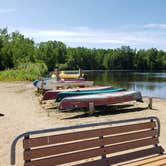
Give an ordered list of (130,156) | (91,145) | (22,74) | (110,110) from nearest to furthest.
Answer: (91,145), (130,156), (110,110), (22,74)

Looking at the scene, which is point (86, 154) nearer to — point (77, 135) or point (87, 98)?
point (77, 135)

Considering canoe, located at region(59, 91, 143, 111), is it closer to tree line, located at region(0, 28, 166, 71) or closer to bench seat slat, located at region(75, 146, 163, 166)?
bench seat slat, located at region(75, 146, 163, 166)

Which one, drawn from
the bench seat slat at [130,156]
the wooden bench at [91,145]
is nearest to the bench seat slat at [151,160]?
the wooden bench at [91,145]

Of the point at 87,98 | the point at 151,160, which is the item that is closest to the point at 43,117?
the point at 87,98

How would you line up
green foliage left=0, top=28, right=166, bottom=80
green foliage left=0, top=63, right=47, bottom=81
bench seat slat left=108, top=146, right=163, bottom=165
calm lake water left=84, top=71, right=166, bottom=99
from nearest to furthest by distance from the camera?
bench seat slat left=108, top=146, right=163, bottom=165
calm lake water left=84, top=71, right=166, bottom=99
green foliage left=0, top=63, right=47, bottom=81
green foliage left=0, top=28, right=166, bottom=80

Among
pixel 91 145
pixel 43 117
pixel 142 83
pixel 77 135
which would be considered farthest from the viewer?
pixel 142 83

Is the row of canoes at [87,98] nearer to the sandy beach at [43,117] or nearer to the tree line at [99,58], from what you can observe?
the sandy beach at [43,117]

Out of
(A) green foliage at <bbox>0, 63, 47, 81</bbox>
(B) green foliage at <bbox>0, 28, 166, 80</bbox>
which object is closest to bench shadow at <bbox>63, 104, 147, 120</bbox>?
(A) green foliage at <bbox>0, 63, 47, 81</bbox>

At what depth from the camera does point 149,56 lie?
13438 cm

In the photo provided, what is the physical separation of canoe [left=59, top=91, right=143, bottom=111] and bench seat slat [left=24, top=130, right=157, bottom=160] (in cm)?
795

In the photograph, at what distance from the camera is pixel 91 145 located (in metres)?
4.16

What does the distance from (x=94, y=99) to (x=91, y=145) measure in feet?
29.4

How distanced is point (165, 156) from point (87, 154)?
135 cm

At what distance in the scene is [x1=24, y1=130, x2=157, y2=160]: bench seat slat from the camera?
12.3 ft
